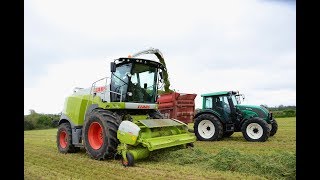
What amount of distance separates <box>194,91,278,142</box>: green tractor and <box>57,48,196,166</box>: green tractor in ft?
11.3

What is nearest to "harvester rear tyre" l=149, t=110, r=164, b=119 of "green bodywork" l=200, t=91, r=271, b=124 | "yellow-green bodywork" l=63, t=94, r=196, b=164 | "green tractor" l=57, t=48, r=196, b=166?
"green tractor" l=57, t=48, r=196, b=166

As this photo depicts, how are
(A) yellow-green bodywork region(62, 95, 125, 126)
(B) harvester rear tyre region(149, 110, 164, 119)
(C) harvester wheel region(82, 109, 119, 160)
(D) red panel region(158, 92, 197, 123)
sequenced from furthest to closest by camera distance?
(D) red panel region(158, 92, 197, 123)
(B) harvester rear tyre region(149, 110, 164, 119)
(A) yellow-green bodywork region(62, 95, 125, 126)
(C) harvester wheel region(82, 109, 119, 160)

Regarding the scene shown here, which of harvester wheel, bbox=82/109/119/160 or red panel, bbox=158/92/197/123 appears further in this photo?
red panel, bbox=158/92/197/123

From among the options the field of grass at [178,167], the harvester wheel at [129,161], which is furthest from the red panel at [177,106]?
the harvester wheel at [129,161]

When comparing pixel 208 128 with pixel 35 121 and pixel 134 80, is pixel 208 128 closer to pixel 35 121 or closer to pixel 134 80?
pixel 134 80

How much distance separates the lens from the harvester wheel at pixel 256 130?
11164 mm

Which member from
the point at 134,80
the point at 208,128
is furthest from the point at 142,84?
the point at 208,128

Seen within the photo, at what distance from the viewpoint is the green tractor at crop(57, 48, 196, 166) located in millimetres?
7434

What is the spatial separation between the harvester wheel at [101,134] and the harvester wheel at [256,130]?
5.30m

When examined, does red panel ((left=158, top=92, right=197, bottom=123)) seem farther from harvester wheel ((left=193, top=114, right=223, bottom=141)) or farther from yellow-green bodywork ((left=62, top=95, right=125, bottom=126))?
yellow-green bodywork ((left=62, top=95, right=125, bottom=126))

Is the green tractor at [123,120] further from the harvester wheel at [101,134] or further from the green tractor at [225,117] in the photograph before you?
the green tractor at [225,117]

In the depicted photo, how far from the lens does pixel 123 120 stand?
336 inches

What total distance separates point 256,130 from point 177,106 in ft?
12.4
